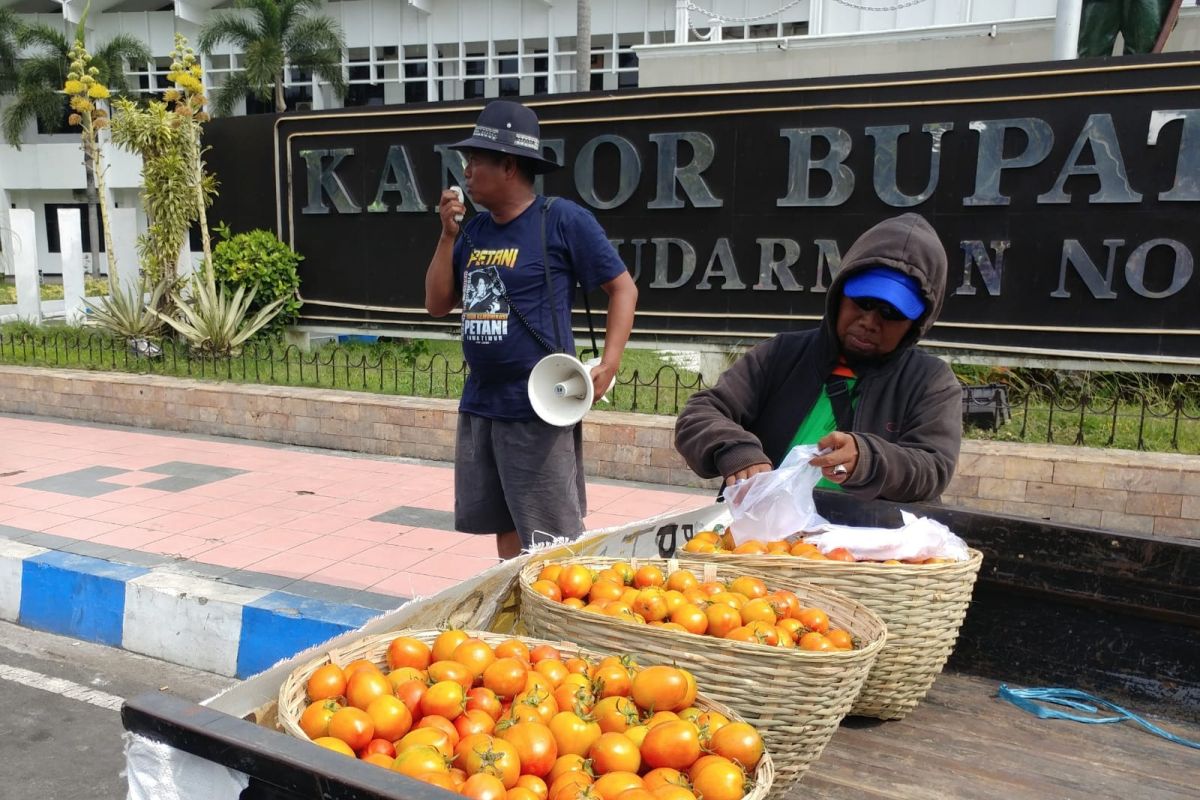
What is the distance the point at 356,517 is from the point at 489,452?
8.88ft

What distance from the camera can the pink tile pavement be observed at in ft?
16.1

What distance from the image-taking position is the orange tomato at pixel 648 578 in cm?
219

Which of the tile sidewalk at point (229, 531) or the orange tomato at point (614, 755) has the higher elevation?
the orange tomato at point (614, 755)

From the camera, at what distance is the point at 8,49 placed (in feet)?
109

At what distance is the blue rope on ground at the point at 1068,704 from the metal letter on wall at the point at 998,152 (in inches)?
214

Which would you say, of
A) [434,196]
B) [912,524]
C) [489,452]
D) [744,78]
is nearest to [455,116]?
[434,196]

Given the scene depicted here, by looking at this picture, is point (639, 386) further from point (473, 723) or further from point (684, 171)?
point (473, 723)

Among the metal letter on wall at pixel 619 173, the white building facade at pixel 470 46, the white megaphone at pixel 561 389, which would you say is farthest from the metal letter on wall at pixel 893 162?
the white megaphone at pixel 561 389

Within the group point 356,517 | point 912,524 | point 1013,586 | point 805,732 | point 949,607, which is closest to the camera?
point 805,732

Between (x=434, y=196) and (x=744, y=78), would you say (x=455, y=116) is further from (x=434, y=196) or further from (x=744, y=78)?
(x=744, y=78)

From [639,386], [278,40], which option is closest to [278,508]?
[639,386]

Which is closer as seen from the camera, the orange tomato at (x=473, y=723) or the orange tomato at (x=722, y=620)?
the orange tomato at (x=473, y=723)

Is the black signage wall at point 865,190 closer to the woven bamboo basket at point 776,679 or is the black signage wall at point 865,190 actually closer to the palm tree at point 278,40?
the woven bamboo basket at point 776,679

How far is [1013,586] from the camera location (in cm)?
245
